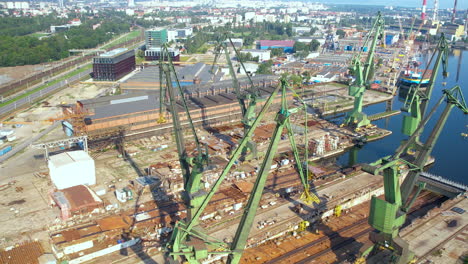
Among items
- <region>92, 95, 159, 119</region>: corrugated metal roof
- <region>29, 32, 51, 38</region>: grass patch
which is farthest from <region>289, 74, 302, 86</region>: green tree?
<region>29, 32, 51, 38</region>: grass patch

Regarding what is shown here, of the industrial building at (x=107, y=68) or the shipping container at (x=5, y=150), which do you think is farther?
the industrial building at (x=107, y=68)

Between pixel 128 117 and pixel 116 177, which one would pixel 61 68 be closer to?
pixel 128 117

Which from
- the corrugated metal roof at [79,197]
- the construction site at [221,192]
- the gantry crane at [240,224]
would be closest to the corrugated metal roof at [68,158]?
the construction site at [221,192]

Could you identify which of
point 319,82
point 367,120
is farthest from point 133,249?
point 319,82

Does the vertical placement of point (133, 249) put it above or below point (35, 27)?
below

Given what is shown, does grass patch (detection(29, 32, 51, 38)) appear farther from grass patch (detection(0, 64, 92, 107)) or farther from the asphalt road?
the asphalt road

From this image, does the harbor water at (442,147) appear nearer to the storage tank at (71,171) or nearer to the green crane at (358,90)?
the green crane at (358,90)

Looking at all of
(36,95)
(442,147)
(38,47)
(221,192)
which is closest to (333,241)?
(221,192)
